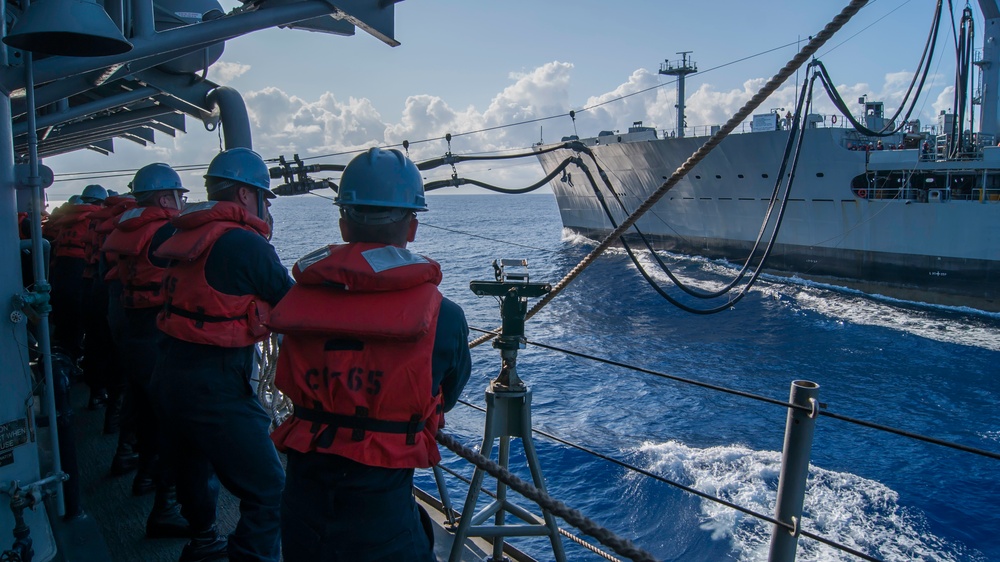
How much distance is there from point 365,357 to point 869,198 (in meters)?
27.6

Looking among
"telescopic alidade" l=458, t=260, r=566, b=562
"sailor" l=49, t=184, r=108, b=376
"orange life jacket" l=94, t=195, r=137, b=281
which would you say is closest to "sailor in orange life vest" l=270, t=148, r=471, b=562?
"telescopic alidade" l=458, t=260, r=566, b=562

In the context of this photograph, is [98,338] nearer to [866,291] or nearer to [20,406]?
[20,406]

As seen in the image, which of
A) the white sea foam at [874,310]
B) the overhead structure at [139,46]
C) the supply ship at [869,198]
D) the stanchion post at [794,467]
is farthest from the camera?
the supply ship at [869,198]

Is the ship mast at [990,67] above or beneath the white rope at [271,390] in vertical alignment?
above

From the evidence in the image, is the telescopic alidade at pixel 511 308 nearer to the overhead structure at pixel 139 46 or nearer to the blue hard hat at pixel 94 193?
the overhead structure at pixel 139 46

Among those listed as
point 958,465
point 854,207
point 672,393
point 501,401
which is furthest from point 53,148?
point 854,207

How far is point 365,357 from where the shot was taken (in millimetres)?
1773

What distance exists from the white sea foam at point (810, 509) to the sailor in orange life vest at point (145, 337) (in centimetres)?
742

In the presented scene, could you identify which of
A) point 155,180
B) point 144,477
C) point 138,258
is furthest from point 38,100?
point 144,477

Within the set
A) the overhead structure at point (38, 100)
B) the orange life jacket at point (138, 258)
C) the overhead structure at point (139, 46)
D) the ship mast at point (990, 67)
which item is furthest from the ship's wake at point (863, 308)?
the orange life jacket at point (138, 258)

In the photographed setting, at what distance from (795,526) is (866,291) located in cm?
2562

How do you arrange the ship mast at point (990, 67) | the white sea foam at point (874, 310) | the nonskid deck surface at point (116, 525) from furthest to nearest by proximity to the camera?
1. the ship mast at point (990, 67)
2. the white sea foam at point (874, 310)
3. the nonskid deck surface at point (116, 525)

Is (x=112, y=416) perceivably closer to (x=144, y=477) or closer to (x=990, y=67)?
(x=144, y=477)

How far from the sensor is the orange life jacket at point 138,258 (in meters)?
3.56
